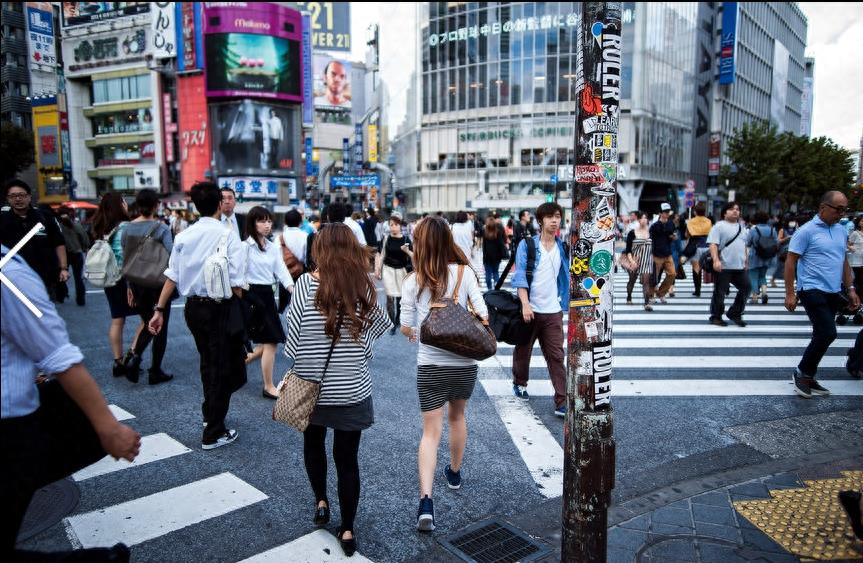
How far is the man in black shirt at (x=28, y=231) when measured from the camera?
20.9 ft

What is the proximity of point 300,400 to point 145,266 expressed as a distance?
11.7 feet

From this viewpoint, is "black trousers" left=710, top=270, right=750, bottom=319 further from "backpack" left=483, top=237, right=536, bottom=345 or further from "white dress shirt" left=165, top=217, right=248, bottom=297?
"white dress shirt" left=165, top=217, right=248, bottom=297

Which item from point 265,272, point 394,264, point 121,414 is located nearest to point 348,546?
point 121,414

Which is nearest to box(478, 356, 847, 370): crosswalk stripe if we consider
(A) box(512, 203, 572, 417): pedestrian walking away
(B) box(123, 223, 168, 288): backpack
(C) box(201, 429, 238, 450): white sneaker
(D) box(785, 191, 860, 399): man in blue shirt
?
(D) box(785, 191, 860, 399): man in blue shirt

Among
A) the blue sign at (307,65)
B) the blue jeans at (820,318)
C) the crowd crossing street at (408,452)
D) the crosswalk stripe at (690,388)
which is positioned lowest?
the crosswalk stripe at (690,388)

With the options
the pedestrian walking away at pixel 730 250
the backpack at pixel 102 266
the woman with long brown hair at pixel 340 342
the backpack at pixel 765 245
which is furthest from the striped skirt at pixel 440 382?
the backpack at pixel 765 245

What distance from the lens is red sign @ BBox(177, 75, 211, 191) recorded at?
5238 centimetres

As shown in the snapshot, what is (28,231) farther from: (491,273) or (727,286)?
(727,286)

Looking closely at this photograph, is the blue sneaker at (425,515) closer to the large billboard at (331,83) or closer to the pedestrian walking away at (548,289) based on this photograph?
the pedestrian walking away at (548,289)

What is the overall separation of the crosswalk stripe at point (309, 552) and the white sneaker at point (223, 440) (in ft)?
5.16

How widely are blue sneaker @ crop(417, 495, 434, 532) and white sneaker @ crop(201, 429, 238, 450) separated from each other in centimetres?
195

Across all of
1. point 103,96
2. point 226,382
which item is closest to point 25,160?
point 103,96

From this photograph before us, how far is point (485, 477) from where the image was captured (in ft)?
13.1

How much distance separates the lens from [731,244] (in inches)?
346
